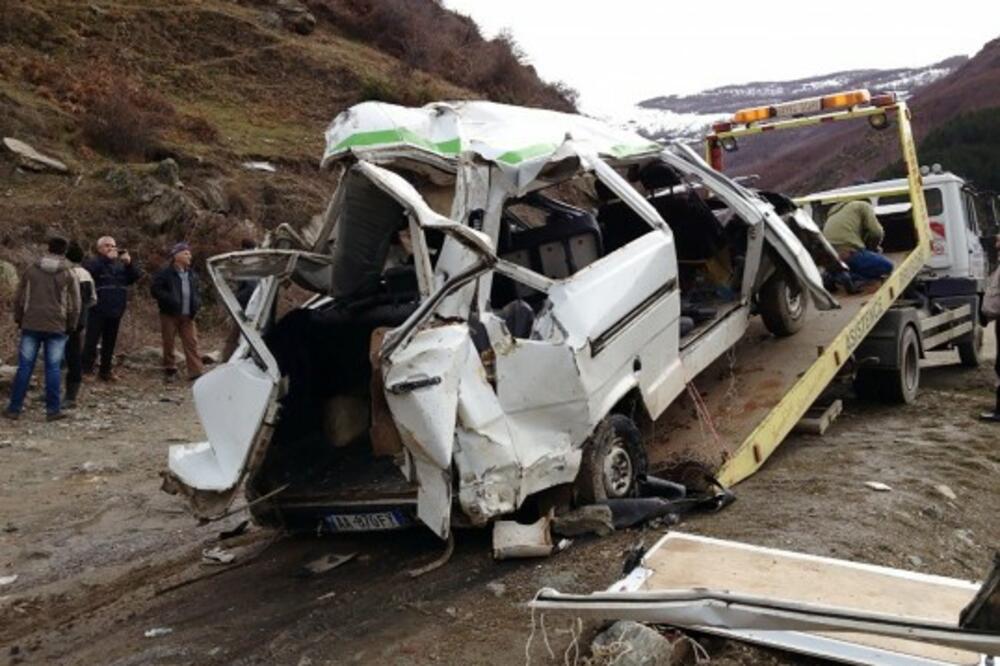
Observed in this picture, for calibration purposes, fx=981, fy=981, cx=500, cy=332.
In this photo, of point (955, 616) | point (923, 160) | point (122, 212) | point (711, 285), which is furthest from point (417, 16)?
point (955, 616)

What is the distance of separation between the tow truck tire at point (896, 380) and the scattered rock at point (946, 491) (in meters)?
2.49

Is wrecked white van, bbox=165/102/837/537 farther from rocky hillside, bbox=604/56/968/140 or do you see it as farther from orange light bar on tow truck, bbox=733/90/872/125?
rocky hillside, bbox=604/56/968/140

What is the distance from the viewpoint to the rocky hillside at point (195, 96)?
13977mm

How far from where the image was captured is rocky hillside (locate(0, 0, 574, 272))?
550 inches

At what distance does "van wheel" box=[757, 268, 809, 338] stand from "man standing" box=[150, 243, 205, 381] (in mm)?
6107

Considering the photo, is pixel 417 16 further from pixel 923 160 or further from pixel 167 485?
pixel 167 485

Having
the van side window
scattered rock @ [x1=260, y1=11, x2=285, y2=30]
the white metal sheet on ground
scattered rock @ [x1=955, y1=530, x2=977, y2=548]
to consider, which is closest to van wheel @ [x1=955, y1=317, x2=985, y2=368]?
the van side window

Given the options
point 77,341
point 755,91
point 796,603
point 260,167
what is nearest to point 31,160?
point 260,167

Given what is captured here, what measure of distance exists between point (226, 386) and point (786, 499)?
3077 mm

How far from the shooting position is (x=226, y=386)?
4.69 meters

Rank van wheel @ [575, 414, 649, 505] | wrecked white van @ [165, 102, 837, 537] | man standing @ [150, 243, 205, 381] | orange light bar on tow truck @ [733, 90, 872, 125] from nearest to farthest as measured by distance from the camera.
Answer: wrecked white van @ [165, 102, 837, 537], van wheel @ [575, 414, 649, 505], orange light bar on tow truck @ [733, 90, 872, 125], man standing @ [150, 243, 205, 381]

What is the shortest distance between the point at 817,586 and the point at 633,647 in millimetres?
918

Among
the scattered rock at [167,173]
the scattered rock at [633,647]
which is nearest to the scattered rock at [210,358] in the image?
the scattered rock at [167,173]

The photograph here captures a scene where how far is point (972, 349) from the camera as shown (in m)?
11.2
